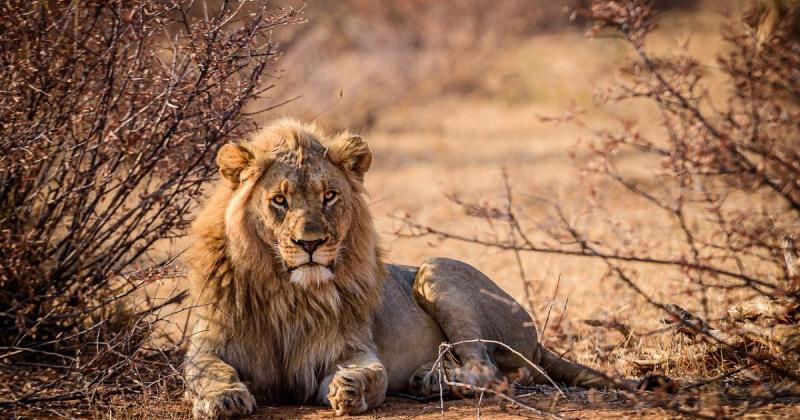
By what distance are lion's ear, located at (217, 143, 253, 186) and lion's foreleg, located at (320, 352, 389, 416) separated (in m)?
1.11

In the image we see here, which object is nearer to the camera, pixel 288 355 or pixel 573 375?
pixel 288 355

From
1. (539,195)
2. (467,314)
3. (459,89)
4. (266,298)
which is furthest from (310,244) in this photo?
(459,89)

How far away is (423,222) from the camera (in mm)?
11383

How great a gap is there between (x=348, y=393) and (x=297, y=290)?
64 centimetres

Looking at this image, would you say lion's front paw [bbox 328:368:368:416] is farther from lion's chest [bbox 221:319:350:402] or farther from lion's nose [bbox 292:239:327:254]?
lion's nose [bbox 292:239:327:254]

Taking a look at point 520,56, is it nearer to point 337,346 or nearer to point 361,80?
point 361,80

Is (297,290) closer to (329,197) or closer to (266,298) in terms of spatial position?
(266,298)

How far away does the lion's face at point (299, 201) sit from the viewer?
476 cm

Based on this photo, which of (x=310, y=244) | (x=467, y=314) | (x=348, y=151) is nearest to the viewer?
(x=310, y=244)

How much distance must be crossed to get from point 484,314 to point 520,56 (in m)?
16.9

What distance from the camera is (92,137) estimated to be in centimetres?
538

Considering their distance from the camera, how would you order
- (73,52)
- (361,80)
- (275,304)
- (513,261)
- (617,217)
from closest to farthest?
(275,304)
(73,52)
(513,261)
(617,217)
(361,80)

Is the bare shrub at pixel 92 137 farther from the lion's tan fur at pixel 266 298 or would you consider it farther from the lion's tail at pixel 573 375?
the lion's tail at pixel 573 375

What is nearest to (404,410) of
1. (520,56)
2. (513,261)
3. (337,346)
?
(337,346)
